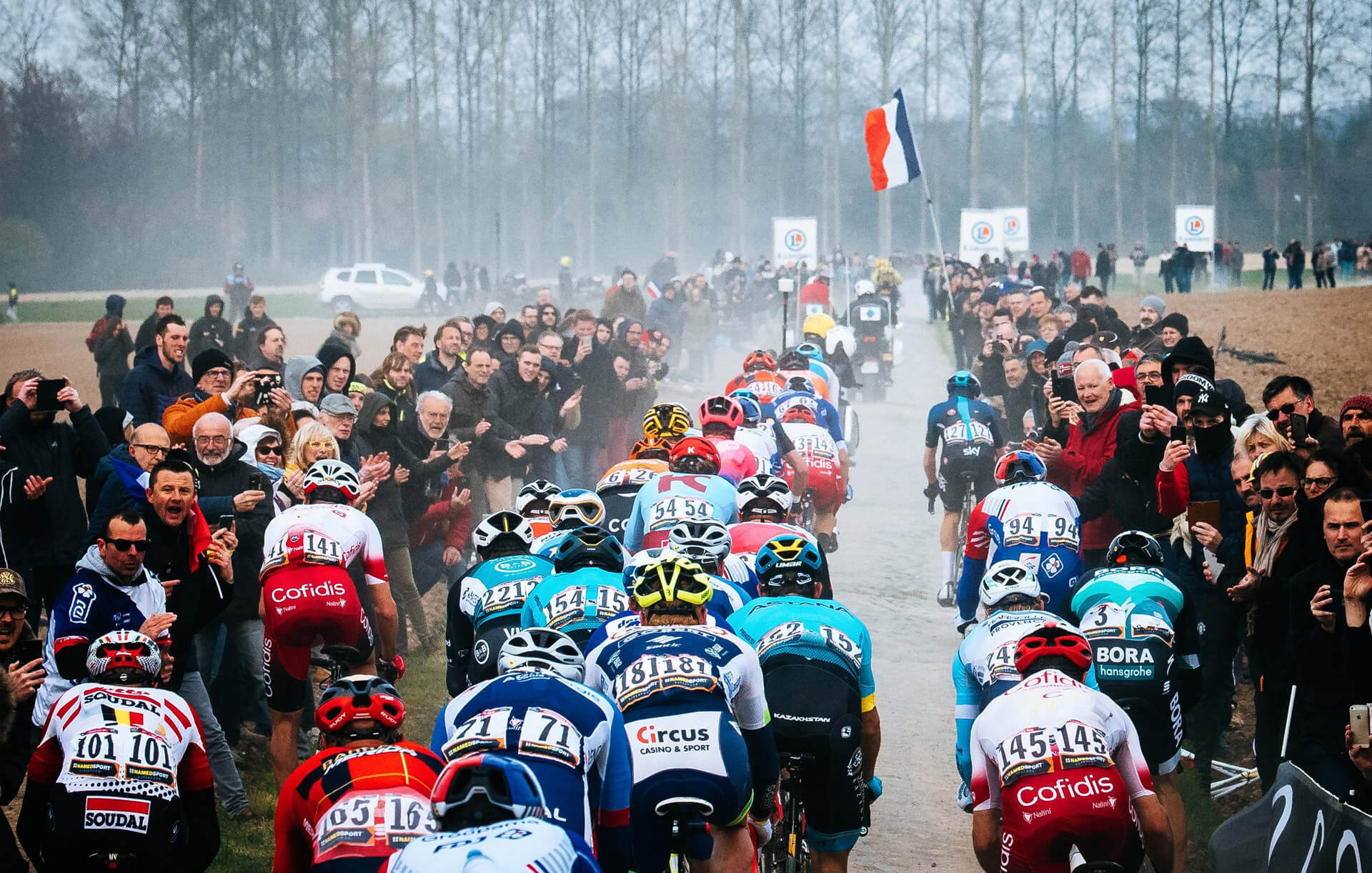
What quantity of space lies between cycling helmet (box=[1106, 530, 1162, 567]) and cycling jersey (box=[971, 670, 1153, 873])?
1923 mm

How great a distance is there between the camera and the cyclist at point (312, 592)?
7.78 m

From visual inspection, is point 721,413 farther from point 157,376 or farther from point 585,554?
point 157,376

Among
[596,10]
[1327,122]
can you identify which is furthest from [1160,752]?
[1327,122]

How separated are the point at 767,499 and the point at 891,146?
21157mm

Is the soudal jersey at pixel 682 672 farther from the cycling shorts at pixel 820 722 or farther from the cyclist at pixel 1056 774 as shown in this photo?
the cyclist at pixel 1056 774

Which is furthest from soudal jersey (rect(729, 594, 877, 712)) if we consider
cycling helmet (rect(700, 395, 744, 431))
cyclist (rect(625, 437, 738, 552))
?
cycling helmet (rect(700, 395, 744, 431))

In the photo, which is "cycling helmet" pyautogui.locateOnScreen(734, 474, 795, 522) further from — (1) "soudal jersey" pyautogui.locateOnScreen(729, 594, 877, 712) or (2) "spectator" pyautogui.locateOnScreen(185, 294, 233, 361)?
(2) "spectator" pyautogui.locateOnScreen(185, 294, 233, 361)

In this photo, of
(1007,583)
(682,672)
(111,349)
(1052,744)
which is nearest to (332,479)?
(682,672)

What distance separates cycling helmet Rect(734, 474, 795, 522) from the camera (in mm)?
9117

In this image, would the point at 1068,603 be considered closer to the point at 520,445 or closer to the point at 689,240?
the point at 520,445

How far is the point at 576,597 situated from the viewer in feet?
22.4

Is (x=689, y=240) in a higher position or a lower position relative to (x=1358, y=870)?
higher

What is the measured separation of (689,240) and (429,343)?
5395 centimetres

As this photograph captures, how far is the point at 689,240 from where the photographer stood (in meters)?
93.5
